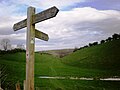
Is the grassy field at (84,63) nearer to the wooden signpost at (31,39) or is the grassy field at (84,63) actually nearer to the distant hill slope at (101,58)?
the distant hill slope at (101,58)

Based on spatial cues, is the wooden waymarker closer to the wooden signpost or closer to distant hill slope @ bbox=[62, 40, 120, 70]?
the wooden signpost

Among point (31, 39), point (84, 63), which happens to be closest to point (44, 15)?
point (31, 39)

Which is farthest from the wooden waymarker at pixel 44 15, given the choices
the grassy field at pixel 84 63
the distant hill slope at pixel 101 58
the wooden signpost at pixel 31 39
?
the distant hill slope at pixel 101 58

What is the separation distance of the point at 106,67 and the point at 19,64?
9.11 metres

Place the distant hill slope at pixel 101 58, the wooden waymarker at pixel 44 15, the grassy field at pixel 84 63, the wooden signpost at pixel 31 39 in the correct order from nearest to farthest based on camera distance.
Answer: the wooden waymarker at pixel 44 15, the wooden signpost at pixel 31 39, the grassy field at pixel 84 63, the distant hill slope at pixel 101 58

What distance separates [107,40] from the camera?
1537 inches

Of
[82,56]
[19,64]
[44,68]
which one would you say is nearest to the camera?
[19,64]

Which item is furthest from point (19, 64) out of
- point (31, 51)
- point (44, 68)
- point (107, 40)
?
point (31, 51)

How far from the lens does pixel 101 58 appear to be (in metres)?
32.3

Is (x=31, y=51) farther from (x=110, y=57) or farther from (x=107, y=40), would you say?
(x=107, y=40)

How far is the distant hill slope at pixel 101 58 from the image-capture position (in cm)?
3054

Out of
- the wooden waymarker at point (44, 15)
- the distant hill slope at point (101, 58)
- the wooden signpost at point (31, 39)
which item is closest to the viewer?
the wooden waymarker at point (44, 15)

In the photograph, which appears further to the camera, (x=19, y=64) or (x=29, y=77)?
(x=19, y=64)

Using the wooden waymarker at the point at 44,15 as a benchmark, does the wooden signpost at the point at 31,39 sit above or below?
below
